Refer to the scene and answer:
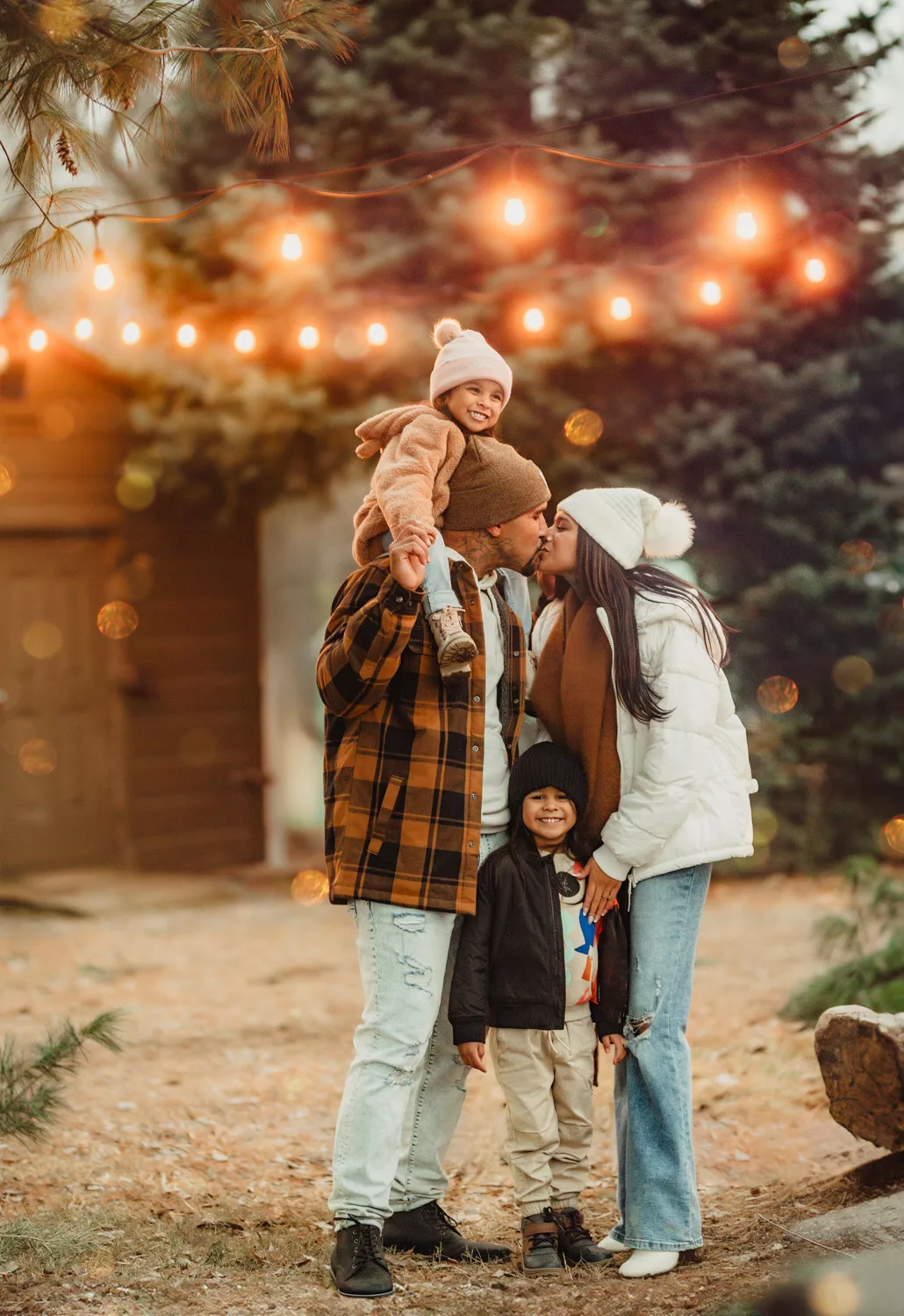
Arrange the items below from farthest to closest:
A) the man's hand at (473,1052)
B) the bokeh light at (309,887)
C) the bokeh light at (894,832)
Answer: the bokeh light at (309,887), the bokeh light at (894,832), the man's hand at (473,1052)

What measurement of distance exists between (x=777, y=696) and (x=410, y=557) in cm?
643

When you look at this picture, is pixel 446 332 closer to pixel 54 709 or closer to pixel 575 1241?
pixel 575 1241

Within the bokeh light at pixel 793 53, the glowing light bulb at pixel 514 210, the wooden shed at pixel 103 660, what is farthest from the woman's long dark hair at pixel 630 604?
the wooden shed at pixel 103 660

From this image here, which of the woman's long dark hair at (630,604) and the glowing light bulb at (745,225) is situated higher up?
the glowing light bulb at (745,225)

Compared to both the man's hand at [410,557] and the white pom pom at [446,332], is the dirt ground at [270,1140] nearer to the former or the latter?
the man's hand at [410,557]

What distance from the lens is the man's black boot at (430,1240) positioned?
3.27 metres

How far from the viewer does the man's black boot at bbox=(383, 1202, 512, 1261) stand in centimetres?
327

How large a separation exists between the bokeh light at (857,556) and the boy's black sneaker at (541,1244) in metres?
6.37

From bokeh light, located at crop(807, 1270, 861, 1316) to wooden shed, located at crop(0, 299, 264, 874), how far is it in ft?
24.9

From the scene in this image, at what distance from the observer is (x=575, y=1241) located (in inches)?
126

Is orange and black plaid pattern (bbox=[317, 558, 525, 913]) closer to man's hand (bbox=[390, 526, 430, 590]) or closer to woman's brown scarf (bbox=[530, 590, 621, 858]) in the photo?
man's hand (bbox=[390, 526, 430, 590])

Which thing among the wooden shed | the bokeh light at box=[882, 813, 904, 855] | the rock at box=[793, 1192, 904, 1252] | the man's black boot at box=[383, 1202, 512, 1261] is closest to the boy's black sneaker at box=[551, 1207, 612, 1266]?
the man's black boot at box=[383, 1202, 512, 1261]

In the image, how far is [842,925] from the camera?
582cm

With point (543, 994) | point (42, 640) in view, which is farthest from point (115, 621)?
point (543, 994)
